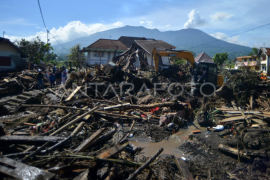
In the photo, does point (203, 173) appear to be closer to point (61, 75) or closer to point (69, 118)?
point (69, 118)

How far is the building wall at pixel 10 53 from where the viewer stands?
18438 millimetres

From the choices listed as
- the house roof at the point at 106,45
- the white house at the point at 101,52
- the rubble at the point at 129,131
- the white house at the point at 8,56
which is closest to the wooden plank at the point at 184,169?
the rubble at the point at 129,131

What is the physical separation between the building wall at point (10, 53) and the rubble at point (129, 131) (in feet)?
24.5

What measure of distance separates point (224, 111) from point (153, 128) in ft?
12.5

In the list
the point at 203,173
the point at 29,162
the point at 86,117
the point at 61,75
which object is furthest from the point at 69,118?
the point at 61,75

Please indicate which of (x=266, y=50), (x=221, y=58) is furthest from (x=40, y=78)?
(x=266, y=50)

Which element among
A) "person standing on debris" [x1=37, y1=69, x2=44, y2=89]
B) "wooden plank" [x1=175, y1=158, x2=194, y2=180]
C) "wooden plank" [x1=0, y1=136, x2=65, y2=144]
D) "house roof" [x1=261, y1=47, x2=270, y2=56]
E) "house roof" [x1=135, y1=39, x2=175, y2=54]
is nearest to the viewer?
"wooden plank" [x1=175, y1=158, x2=194, y2=180]

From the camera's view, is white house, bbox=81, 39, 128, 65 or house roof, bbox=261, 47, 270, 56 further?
house roof, bbox=261, 47, 270, 56

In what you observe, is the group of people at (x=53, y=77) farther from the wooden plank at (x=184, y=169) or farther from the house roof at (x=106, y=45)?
the house roof at (x=106, y=45)

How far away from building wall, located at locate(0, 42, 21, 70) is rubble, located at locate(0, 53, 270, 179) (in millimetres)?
7465

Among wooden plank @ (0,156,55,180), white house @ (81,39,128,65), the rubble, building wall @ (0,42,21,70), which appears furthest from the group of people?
white house @ (81,39,128,65)

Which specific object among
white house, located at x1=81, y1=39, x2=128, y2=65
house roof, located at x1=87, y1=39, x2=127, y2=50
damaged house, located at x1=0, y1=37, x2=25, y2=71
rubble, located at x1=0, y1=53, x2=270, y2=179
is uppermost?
Result: house roof, located at x1=87, y1=39, x2=127, y2=50

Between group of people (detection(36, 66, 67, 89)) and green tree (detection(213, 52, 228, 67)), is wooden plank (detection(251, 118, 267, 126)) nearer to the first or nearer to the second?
group of people (detection(36, 66, 67, 89))

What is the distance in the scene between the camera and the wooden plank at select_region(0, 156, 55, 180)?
9.72 ft
